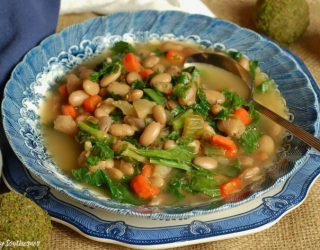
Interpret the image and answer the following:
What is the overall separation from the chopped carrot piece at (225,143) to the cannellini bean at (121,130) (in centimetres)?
34

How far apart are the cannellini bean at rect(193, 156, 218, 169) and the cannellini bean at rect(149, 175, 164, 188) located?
162mm

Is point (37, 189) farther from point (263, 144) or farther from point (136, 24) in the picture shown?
point (136, 24)

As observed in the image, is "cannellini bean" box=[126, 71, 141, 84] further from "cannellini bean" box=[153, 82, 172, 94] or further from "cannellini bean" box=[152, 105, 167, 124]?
"cannellini bean" box=[152, 105, 167, 124]

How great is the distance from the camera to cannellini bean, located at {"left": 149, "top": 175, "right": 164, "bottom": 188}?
2109 mm

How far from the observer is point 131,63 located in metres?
2.64

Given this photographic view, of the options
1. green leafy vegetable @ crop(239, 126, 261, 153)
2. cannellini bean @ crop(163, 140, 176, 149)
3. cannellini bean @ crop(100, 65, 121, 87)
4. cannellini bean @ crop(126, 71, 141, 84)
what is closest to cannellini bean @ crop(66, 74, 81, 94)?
cannellini bean @ crop(100, 65, 121, 87)

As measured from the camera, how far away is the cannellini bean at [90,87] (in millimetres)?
2430

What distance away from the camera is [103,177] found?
209cm

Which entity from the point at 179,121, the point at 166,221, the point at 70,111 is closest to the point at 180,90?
the point at 179,121

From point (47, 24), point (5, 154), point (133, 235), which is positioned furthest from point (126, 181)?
point (47, 24)

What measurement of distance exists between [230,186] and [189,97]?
45 cm

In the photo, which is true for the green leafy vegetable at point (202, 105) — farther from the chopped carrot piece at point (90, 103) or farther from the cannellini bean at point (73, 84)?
the cannellini bean at point (73, 84)

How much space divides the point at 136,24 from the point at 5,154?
1.04 metres

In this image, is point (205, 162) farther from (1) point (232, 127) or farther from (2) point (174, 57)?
(2) point (174, 57)
